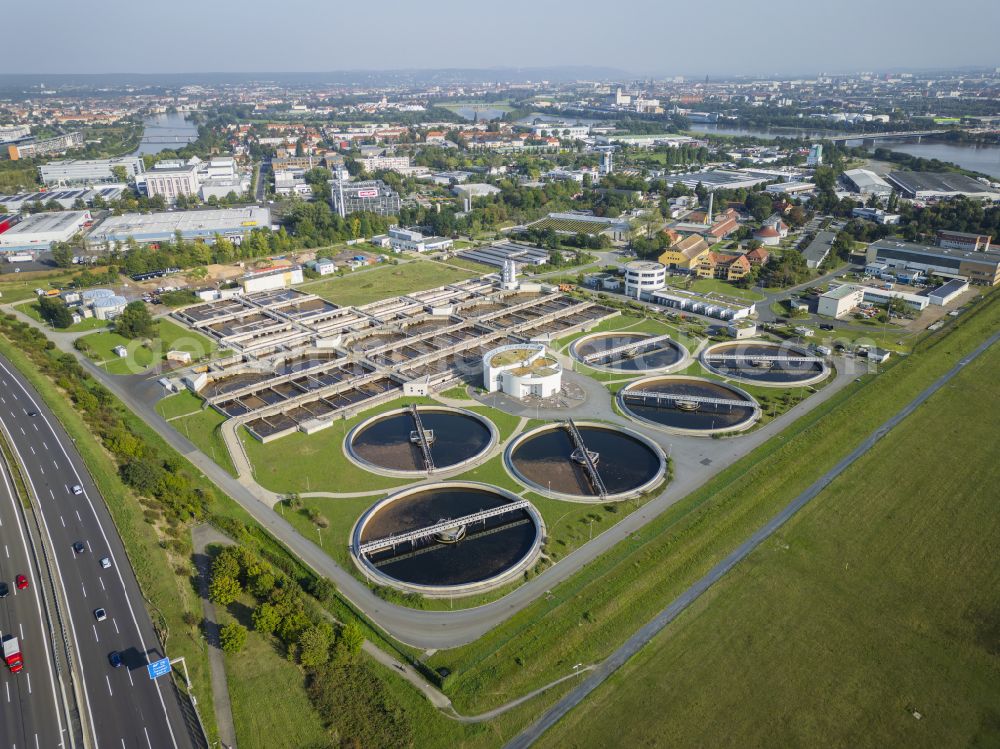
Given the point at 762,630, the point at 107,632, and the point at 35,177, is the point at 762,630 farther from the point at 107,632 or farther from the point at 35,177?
the point at 35,177

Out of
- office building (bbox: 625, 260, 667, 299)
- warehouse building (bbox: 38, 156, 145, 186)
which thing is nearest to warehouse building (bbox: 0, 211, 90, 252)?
warehouse building (bbox: 38, 156, 145, 186)

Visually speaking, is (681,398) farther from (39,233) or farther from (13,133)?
(13,133)

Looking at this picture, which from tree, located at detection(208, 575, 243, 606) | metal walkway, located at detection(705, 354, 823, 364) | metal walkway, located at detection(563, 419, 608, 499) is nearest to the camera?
tree, located at detection(208, 575, 243, 606)

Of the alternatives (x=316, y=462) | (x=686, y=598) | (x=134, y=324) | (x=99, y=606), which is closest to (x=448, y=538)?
(x=316, y=462)

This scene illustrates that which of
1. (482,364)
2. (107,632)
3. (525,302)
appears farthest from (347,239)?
(107,632)

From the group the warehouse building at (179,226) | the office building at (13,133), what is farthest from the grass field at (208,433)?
the office building at (13,133)

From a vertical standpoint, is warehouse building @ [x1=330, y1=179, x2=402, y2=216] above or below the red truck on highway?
above

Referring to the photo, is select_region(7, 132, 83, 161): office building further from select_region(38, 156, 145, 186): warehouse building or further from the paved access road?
the paved access road
